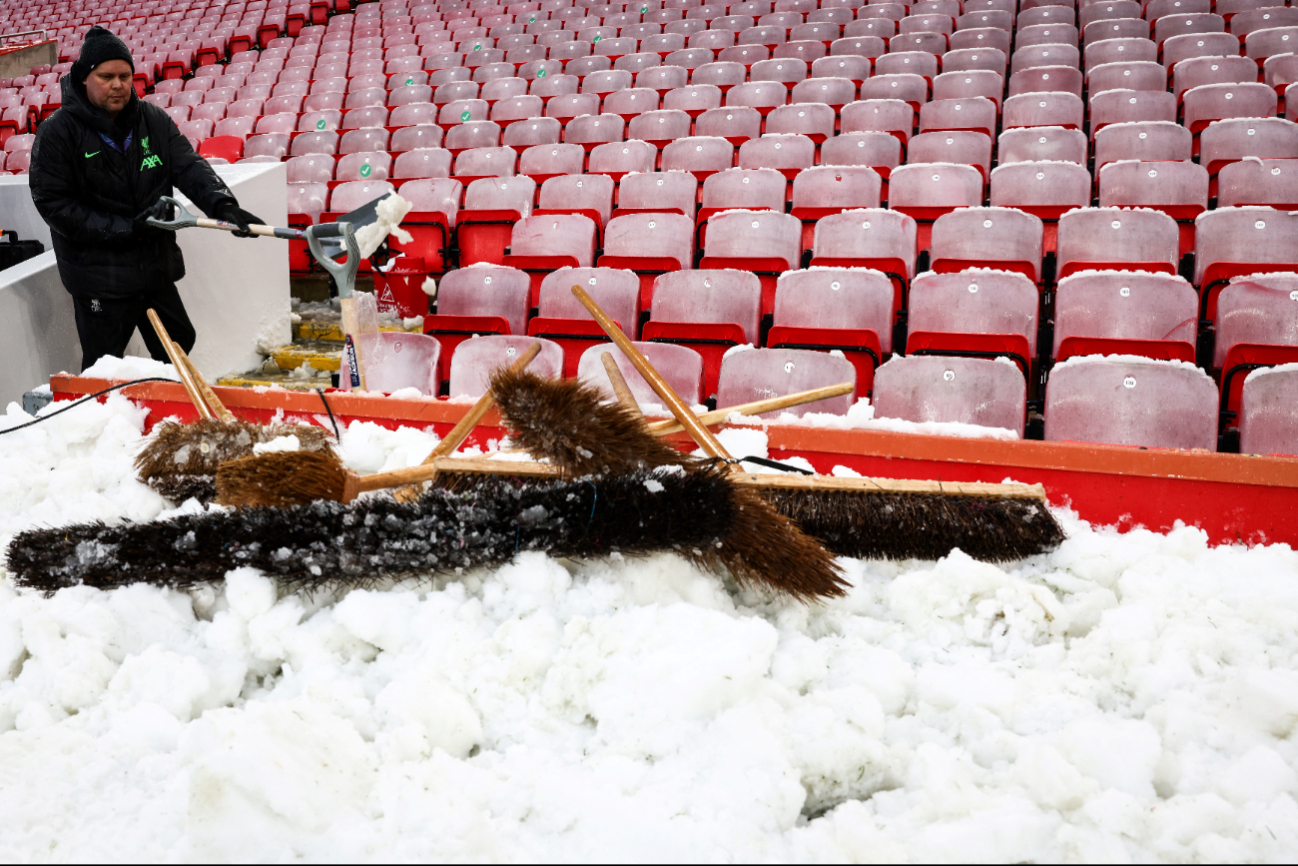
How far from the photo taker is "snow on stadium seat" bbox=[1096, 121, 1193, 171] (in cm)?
356

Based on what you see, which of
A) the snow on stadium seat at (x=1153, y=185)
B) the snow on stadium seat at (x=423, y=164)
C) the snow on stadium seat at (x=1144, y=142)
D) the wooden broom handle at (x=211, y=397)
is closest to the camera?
the wooden broom handle at (x=211, y=397)

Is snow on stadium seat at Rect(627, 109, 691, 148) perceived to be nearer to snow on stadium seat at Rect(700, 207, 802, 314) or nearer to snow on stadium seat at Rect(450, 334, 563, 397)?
snow on stadium seat at Rect(700, 207, 802, 314)

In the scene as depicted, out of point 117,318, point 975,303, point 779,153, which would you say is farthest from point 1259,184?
point 117,318

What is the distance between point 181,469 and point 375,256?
89 cm

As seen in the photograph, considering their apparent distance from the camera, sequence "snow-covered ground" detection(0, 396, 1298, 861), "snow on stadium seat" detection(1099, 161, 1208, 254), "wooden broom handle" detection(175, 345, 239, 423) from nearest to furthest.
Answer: "snow-covered ground" detection(0, 396, 1298, 861), "wooden broom handle" detection(175, 345, 239, 423), "snow on stadium seat" detection(1099, 161, 1208, 254)

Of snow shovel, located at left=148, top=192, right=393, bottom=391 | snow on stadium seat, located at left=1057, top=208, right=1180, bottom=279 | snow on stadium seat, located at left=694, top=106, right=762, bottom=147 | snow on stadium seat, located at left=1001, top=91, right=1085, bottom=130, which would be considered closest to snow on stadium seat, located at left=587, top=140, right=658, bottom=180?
snow on stadium seat, located at left=694, top=106, right=762, bottom=147

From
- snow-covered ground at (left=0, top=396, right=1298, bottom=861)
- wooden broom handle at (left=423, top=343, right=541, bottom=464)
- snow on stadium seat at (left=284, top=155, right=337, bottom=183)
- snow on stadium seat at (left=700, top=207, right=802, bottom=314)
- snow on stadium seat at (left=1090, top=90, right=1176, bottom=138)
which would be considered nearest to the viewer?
snow-covered ground at (left=0, top=396, right=1298, bottom=861)

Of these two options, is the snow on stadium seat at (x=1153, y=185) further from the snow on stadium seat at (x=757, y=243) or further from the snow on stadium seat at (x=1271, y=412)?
the snow on stadium seat at (x=1271, y=412)

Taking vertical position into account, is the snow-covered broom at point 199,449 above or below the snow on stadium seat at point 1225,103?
below

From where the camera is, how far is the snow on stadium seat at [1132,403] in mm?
1847

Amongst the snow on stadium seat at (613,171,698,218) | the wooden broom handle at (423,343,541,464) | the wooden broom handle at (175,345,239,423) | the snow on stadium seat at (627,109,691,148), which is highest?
the snow on stadium seat at (627,109,691,148)

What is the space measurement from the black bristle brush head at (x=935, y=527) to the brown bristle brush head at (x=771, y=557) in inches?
6.0

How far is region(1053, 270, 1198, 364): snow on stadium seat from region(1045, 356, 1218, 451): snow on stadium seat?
1.18 ft

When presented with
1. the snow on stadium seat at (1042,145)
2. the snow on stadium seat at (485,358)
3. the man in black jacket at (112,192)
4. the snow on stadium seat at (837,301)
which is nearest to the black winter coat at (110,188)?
the man in black jacket at (112,192)
